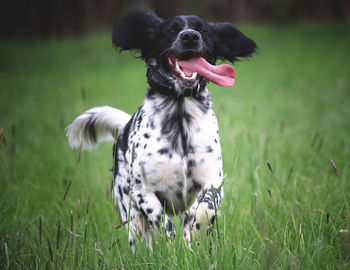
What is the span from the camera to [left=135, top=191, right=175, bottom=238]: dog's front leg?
8.16ft

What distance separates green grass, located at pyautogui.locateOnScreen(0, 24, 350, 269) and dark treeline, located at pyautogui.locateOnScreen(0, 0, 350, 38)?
801 cm

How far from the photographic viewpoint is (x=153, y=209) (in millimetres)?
2535

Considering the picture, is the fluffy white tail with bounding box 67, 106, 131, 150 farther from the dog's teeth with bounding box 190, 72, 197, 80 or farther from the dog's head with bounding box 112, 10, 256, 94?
the dog's teeth with bounding box 190, 72, 197, 80

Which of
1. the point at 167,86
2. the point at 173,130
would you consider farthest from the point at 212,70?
the point at 173,130

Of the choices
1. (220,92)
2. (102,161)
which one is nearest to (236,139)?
(102,161)

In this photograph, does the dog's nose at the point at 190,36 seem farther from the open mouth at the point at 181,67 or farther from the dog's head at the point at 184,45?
the open mouth at the point at 181,67

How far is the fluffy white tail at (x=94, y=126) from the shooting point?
11.0 feet

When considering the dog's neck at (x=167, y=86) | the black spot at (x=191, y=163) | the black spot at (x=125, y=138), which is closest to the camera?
the black spot at (x=191, y=163)

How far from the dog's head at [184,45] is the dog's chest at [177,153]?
0.25 m

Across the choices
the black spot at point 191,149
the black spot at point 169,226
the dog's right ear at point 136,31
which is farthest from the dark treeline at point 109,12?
the black spot at point 169,226

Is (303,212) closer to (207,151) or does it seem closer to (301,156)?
(207,151)

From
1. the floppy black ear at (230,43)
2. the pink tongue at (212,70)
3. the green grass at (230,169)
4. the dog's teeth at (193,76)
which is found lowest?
the green grass at (230,169)

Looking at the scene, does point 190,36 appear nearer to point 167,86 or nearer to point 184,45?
point 184,45

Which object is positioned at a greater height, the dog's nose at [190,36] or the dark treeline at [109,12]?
the dog's nose at [190,36]
